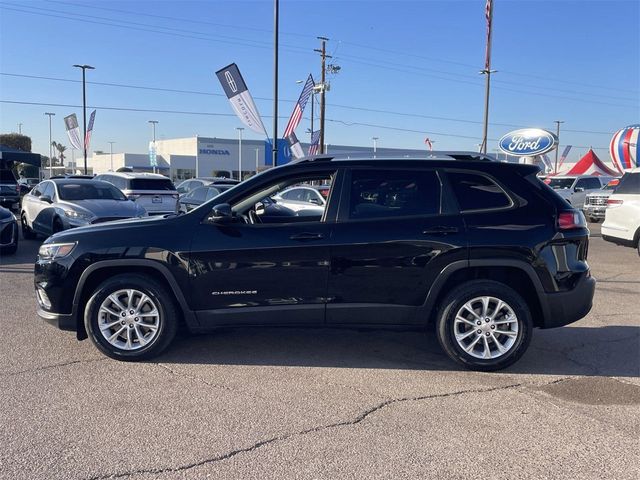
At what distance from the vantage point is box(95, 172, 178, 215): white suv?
15977 millimetres

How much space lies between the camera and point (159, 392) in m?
4.32

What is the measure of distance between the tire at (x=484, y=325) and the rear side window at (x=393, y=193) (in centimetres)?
80

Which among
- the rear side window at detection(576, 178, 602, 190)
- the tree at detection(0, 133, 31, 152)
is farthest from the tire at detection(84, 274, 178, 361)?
the tree at detection(0, 133, 31, 152)

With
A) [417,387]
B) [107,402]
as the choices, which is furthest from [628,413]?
[107,402]

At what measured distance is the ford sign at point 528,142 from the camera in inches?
1020

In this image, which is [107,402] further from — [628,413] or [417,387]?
[628,413]

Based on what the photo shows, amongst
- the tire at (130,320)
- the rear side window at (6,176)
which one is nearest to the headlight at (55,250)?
the tire at (130,320)

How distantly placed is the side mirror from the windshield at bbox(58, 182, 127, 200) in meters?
9.05

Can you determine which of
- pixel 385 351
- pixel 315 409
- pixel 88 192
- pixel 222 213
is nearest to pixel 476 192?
pixel 385 351

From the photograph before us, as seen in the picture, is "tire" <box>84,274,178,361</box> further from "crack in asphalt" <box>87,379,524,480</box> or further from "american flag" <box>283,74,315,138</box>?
"american flag" <box>283,74,315,138</box>

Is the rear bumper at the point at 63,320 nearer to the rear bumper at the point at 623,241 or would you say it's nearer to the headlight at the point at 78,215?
the headlight at the point at 78,215

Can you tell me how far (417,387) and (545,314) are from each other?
1356 mm

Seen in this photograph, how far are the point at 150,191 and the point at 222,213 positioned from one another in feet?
40.2

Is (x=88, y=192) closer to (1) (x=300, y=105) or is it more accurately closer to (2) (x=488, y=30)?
(1) (x=300, y=105)
